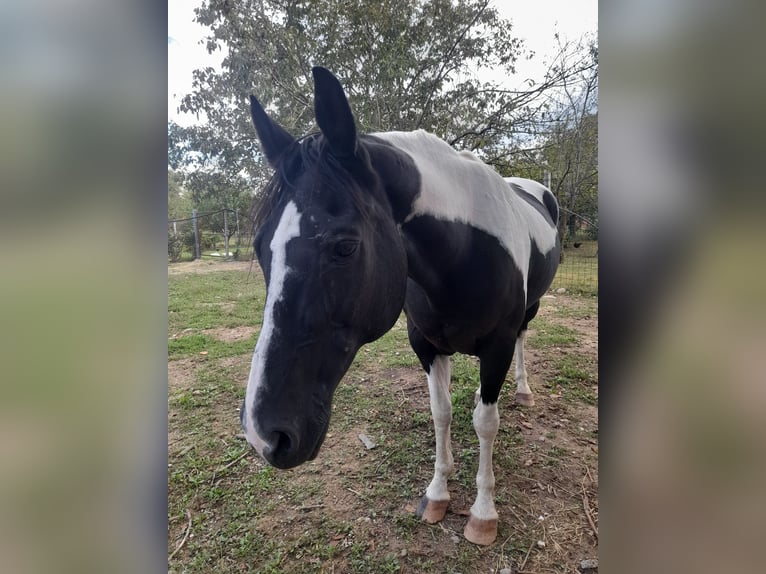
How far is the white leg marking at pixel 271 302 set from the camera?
877 mm

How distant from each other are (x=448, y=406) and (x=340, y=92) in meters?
1.62

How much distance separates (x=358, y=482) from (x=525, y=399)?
1610 mm

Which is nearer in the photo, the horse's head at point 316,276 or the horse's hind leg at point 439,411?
the horse's head at point 316,276

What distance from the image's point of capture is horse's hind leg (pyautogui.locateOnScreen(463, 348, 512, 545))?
1673 millimetres

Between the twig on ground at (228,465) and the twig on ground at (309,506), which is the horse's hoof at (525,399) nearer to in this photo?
the twig on ground at (309,506)

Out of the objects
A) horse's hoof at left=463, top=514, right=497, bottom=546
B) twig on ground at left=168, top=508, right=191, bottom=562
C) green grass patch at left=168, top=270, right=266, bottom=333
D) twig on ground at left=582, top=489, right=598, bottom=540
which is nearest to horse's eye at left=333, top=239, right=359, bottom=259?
horse's hoof at left=463, top=514, right=497, bottom=546

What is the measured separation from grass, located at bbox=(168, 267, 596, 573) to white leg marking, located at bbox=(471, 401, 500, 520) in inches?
4.5

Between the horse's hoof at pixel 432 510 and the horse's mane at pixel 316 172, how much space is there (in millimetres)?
1578

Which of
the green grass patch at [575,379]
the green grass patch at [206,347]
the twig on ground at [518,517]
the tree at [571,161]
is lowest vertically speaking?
the twig on ground at [518,517]

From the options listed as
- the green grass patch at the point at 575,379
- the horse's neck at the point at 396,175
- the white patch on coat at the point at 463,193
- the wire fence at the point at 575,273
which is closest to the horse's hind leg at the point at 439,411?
the white patch on coat at the point at 463,193

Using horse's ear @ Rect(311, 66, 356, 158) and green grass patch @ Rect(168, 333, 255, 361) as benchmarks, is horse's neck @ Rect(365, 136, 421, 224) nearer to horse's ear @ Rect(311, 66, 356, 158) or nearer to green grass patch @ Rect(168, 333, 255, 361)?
horse's ear @ Rect(311, 66, 356, 158)

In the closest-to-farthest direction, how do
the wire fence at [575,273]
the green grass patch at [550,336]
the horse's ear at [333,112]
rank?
the horse's ear at [333,112] < the green grass patch at [550,336] < the wire fence at [575,273]
